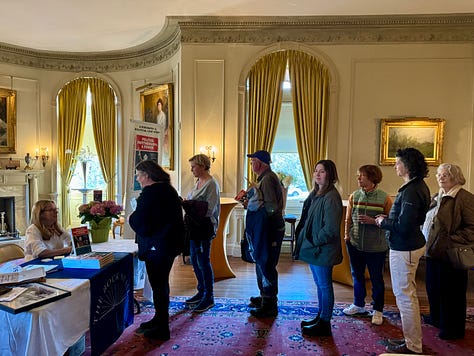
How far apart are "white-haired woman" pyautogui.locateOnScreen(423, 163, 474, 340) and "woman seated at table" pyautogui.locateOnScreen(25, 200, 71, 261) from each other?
3053 millimetres

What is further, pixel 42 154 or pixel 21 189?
pixel 42 154

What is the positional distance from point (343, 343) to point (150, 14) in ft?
17.0

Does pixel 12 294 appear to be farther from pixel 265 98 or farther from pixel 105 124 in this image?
pixel 105 124

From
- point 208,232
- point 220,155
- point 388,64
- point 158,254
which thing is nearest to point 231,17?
point 220,155

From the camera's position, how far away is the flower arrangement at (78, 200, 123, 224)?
3.19 m

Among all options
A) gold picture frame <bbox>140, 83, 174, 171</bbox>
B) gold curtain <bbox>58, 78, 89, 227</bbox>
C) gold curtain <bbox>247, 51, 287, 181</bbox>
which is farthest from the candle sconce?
gold curtain <bbox>247, 51, 287, 181</bbox>

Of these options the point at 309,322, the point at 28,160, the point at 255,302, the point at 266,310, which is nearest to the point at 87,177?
the point at 28,160

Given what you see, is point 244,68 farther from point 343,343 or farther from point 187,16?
point 343,343

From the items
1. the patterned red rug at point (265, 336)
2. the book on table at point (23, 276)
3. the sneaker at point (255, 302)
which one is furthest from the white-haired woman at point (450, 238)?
the book on table at point (23, 276)

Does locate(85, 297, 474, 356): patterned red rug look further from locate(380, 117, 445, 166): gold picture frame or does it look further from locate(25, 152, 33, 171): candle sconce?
locate(25, 152, 33, 171): candle sconce

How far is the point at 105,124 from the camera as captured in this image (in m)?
7.79

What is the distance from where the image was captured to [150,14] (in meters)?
5.49

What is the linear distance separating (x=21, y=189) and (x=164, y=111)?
336 cm

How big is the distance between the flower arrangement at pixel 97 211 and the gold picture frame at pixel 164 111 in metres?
3.39
